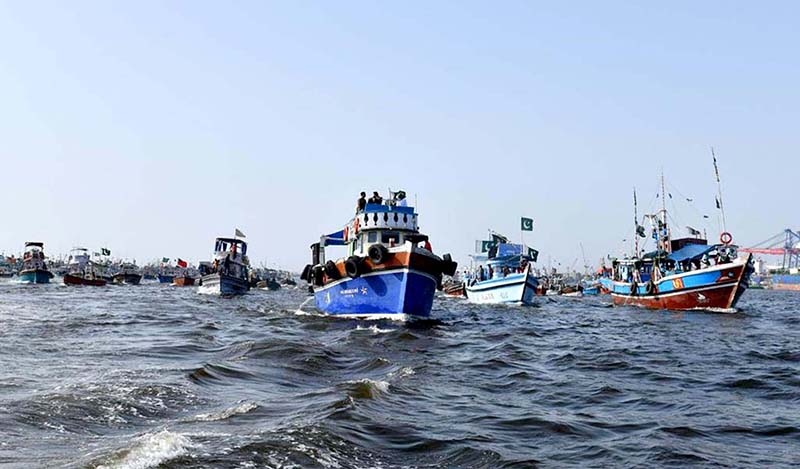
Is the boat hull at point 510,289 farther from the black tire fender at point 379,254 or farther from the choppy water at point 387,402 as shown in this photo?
the choppy water at point 387,402

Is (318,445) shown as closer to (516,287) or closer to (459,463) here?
(459,463)

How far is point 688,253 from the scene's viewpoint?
1869 inches

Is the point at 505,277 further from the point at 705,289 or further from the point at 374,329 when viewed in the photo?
the point at 374,329

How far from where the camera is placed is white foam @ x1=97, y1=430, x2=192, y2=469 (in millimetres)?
6902

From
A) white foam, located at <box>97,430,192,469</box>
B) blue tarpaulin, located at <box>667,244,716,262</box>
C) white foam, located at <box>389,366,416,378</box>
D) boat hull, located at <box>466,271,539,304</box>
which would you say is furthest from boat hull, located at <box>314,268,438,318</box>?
blue tarpaulin, located at <box>667,244,716,262</box>

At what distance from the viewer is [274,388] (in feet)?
40.0

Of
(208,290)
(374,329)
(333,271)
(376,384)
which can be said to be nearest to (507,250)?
(208,290)

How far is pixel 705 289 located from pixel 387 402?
35392 mm

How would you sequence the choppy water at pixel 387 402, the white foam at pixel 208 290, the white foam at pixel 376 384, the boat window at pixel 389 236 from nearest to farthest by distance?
1. the choppy water at pixel 387 402
2. the white foam at pixel 376 384
3. the boat window at pixel 389 236
4. the white foam at pixel 208 290

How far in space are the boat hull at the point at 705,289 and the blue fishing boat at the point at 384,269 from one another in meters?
19.6

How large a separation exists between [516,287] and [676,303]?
1167 centimetres

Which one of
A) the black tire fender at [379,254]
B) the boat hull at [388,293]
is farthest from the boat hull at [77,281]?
the black tire fender at [379,254]

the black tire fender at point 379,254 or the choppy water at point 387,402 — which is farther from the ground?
the black tire fender at point 379,254

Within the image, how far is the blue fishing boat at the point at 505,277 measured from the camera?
165 feet
